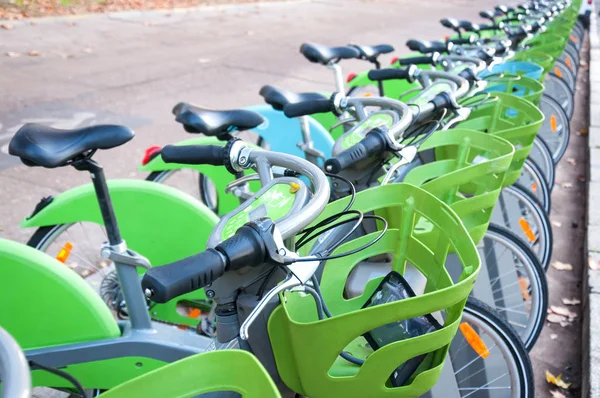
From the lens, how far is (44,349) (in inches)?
84.4

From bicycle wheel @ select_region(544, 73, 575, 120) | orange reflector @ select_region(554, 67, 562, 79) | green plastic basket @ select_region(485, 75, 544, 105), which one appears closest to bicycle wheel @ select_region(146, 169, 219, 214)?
green plastic basket @ select_region(485, 75, 544, 105)

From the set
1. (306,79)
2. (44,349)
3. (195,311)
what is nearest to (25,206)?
(195,311)

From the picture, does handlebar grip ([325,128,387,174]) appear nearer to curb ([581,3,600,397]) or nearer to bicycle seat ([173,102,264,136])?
bicycle seat ([173,102,264,136])

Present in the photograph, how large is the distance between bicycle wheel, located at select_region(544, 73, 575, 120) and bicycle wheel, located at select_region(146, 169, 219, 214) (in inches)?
133

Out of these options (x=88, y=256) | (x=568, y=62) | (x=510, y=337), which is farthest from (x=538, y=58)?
(x=88, y=256)

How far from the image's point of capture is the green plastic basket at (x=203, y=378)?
1103 millimetres

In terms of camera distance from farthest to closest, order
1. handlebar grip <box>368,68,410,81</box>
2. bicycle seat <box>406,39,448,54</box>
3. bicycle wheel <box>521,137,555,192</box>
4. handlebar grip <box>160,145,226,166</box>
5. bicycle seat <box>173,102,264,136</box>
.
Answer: bicycle seat <box>406,39,448,54</box> < bicycle wheel <box>521,137,555,192</box> < handlebar grip <box>368,68,410,81</box> < bicycle seat <box>173,102,264,136</box> < handlebar grip <box>160,145,226,166</box>

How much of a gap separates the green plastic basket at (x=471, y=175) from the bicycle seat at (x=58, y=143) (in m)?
1.08

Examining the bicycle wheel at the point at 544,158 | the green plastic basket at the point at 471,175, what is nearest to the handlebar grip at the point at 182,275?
the green plastic basket at the point at 471,175

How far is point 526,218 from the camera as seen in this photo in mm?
3445

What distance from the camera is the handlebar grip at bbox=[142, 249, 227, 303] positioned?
3.82 ft

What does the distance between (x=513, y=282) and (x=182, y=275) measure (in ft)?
7.50

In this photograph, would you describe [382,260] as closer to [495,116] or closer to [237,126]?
[237,126]

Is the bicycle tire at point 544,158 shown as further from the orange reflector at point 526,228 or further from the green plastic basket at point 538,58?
the orange reflector at point 526,228
